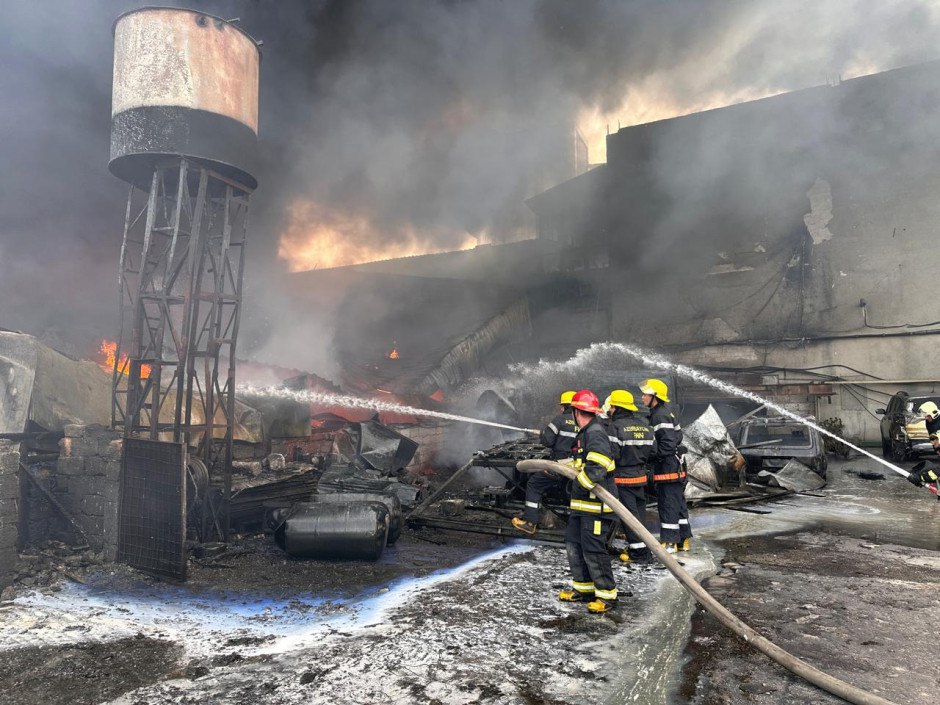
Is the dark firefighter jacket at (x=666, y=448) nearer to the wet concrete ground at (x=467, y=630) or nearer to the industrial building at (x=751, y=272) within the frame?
the wet concrete ground at (x=467, y=630)

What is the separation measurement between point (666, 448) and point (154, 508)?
219 inches

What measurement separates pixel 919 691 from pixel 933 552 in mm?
3622

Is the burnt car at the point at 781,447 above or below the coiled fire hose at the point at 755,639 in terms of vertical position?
above

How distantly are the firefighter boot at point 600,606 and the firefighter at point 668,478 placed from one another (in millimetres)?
1772

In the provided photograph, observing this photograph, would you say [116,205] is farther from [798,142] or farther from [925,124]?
[925,124]

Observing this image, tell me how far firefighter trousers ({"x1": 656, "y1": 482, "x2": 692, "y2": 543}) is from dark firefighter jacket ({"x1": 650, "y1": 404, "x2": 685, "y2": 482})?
0.11 m

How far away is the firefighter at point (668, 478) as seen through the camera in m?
6.16

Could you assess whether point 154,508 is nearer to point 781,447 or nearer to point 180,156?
point 180,156

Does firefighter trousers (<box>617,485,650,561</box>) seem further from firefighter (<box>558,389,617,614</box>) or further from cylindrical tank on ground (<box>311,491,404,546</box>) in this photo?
cylindrical tank on ground (<box>311,491,404,546</box>)

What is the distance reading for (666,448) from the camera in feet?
20.8

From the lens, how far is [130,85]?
7.45m

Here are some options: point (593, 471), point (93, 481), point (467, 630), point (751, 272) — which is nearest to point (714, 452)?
point (593, 471)

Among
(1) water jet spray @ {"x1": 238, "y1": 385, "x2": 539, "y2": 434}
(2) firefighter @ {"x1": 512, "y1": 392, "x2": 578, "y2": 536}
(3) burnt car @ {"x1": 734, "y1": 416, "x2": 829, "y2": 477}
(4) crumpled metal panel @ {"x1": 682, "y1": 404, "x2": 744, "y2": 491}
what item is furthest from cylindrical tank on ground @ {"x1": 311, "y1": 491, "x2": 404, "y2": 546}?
(3) burnt car @ {"x1": 734, "y1": 416, "x2": 829, "y2": 477}

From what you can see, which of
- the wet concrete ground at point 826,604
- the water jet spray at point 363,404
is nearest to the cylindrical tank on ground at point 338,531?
the wet concrete ground at point 826,604
